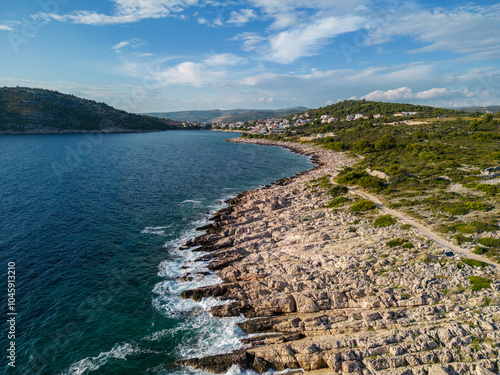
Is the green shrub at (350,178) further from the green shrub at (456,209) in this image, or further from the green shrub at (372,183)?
the green shrub at (456,209)

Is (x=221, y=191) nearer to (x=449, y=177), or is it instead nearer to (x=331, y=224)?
(x=331, y=224)

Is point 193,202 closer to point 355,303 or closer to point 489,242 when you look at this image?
point 355,303

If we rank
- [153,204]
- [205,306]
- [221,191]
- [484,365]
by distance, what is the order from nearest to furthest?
1. [484,365]
2. [205,306]
3. [153,204]
4. [221,191]

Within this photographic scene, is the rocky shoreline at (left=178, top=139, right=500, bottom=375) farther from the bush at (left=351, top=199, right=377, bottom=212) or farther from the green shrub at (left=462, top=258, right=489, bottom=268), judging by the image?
the bush at (left=351, top=199, right=377, bottom=212)

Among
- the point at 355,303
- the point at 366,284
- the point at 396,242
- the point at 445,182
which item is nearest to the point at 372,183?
the point at 445,182

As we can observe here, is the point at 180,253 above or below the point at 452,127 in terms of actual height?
below

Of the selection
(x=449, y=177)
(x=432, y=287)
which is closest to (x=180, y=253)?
(x=432, y=287)

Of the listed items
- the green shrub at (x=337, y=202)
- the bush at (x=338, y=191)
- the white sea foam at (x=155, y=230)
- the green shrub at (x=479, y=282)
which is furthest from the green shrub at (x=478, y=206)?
the white sea foam at (x=155, y=230)
